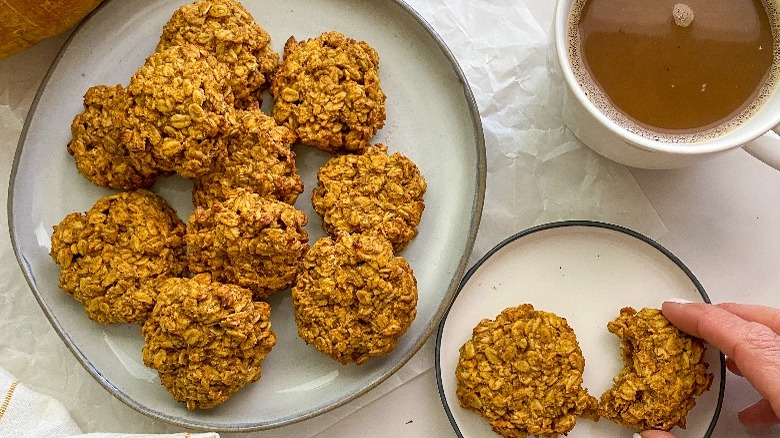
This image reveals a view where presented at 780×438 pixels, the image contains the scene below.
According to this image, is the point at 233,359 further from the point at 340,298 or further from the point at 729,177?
the point at 729,177

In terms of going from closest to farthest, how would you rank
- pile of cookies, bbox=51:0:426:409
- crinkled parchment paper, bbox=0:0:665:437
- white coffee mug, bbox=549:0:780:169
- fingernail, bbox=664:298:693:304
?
white coffee mug, bbox=549:0:780:169, pile of cookies, bbox=51:0:426:409, fingernail, bbox=664:298:693:304, crinkled parchment paper, bbox=0:0:665:437

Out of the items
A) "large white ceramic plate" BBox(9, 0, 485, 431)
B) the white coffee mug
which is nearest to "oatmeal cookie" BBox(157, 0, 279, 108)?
"large white ceramic plate" BBox(9, 0, 485, 431)

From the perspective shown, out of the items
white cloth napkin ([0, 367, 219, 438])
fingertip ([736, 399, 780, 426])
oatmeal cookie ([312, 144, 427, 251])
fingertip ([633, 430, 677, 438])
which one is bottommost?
Answer: fingertip ([736, 399, 780, 426])

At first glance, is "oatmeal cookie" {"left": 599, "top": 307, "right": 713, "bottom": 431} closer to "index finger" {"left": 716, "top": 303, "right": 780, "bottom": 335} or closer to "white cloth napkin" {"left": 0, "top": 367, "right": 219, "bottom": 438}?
"index finger" {"left": 716, "top": 303, "right": 780, "bottom": 335}

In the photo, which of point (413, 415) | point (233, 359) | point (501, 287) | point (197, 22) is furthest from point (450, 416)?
point (197, 22)

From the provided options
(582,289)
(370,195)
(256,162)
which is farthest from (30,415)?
(582,289)

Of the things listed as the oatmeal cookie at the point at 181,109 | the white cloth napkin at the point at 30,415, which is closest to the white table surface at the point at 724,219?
the oatmeal cookie at the point at 181,109
